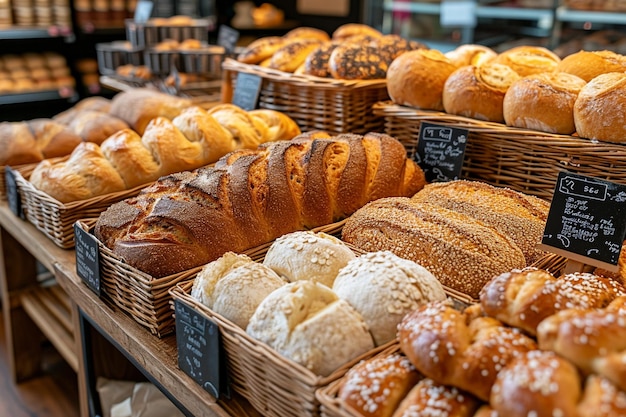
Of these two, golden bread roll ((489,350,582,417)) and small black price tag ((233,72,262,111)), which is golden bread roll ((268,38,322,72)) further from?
golden bread roll ((489,350,582,417))

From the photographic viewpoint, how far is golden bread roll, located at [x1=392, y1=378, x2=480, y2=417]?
2.87 ft

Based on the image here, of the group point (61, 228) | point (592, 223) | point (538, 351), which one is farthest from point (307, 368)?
point (61, 228)

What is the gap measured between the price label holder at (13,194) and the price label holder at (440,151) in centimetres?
147

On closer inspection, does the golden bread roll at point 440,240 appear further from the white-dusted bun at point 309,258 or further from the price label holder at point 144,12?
the price label holder at point 144,12

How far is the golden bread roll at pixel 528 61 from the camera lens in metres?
1.97

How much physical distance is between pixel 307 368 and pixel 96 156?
1.33 meters

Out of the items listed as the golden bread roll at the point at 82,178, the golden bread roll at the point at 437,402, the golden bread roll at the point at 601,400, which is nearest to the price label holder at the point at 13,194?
the golden bread roll at the point at 82,178

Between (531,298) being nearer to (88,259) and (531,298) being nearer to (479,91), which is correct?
(479,91)

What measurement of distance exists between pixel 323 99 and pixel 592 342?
1547 millimetres

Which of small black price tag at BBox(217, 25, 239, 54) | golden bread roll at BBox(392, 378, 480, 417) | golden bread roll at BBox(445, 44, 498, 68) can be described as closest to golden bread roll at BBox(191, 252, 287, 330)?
golden bread roll at BBox(392, 378, 480, 417)

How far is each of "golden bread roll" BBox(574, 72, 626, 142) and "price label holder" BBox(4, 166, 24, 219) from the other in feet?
6.29

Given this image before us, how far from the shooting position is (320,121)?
225cm

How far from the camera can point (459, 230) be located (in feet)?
4.58

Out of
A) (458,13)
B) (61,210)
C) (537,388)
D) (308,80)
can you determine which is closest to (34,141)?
(61,210)
